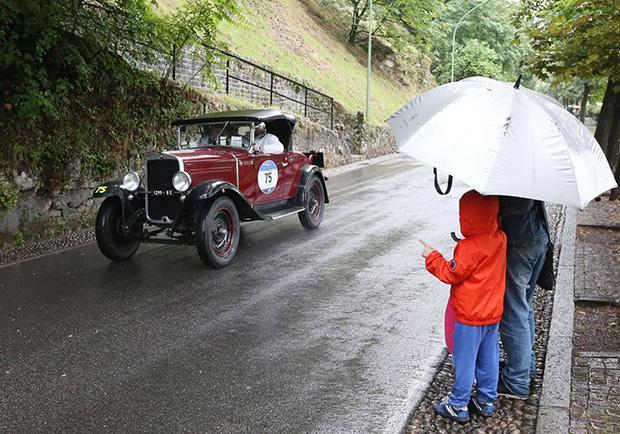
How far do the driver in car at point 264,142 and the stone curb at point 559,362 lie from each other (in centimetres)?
455

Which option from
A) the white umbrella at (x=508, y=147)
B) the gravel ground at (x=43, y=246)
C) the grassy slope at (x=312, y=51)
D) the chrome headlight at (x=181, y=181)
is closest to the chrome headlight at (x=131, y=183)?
the chrome headlight at (x=181, y=181)

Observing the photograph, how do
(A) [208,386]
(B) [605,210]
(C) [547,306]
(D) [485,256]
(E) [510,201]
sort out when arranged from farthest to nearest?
(B) [605,210] → (C) [547,306] → (A) [208,386] → (E) [510,201] → (D) [485,256]

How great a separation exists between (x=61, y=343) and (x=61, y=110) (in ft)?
18.6

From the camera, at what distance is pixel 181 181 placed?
7488 millimetres

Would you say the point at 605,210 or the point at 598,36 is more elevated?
the point at 598,36

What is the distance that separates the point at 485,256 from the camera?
11.7 ft

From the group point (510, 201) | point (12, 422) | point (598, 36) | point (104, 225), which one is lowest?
point (12, 422)

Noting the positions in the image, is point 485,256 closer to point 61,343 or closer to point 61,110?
point 61,343

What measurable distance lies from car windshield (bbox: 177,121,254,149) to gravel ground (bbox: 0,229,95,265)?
221cm

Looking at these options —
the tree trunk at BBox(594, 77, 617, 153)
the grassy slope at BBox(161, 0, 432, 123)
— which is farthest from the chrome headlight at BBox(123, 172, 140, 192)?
the grassy slope at BBox(161, 0, 432, 123)

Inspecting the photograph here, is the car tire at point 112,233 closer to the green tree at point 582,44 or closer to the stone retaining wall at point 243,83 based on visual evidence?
the stone retaining wall at point 243,83

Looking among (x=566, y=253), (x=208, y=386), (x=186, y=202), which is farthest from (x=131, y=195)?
(x=566, y=253)

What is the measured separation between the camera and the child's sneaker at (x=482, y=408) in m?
3.86

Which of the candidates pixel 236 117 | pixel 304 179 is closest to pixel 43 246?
pixel 236 117
